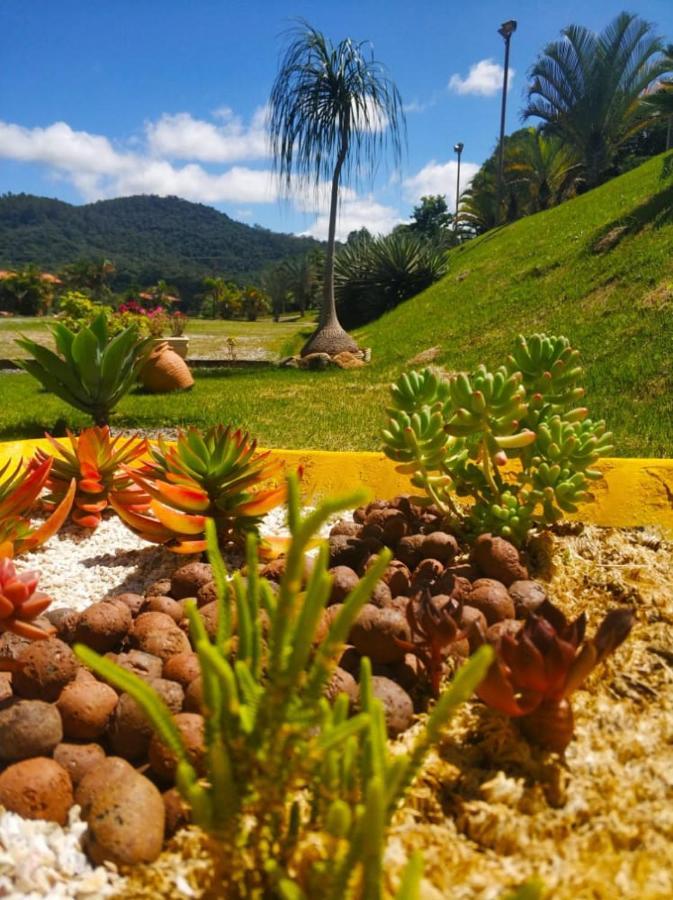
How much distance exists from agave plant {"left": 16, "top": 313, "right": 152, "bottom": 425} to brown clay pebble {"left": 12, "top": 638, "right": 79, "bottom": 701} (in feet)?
8.09

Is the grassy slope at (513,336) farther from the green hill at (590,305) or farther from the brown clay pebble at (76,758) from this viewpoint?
the brown clay pebble at (76,758)

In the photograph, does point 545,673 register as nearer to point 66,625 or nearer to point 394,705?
point 394,705

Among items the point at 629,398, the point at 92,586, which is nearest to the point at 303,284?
the point at 629,398

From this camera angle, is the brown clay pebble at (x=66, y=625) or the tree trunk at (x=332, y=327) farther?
the tree trunk at (x=332, y=327)

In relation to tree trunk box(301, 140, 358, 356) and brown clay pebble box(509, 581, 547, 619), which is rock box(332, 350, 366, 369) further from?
brown clay pebble box(509, 581, 547, 619)

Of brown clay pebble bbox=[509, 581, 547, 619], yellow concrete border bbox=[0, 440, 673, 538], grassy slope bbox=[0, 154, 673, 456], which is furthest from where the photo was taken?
grassy slope bbox=[0, 154, 673, 456]

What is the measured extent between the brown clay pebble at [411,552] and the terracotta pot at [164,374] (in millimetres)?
7607

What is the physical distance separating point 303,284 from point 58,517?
51.7 metres

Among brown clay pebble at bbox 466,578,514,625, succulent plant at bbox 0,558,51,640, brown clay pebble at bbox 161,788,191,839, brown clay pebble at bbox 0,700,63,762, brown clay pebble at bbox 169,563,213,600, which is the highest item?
succulent plant at bbox 0,558,51,640

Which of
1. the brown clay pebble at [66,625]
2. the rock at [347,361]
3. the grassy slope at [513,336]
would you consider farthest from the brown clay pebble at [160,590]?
the rock at [347,361]

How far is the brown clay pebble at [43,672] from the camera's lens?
4.55 ft

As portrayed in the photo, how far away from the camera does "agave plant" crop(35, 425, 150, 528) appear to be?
8.58 ft

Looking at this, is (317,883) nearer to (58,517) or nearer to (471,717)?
(471,717)

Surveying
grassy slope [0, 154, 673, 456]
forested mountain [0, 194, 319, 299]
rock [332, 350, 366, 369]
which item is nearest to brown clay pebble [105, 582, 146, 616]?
grassy slope [0, 154, 673, 456]
